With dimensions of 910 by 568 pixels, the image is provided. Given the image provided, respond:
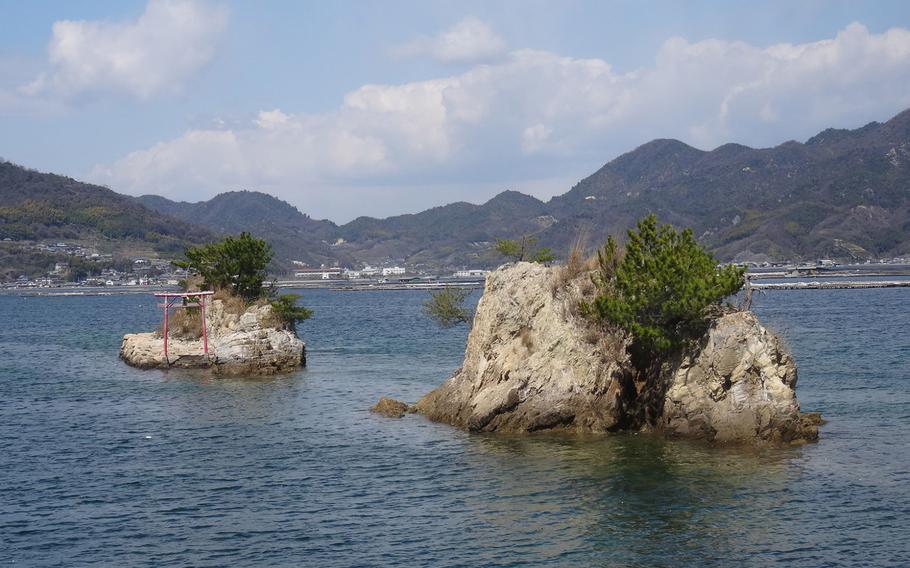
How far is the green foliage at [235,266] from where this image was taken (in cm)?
6831

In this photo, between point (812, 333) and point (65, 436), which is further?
point (812, 333)

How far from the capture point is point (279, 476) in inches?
1292

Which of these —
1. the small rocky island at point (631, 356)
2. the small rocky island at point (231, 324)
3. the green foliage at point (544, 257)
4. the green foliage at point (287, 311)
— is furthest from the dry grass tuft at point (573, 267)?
the green foliage at point (287, 311)

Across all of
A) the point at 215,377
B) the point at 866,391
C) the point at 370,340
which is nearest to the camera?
the point at 866,391

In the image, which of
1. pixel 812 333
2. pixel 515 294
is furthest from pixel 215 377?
pixel 812 333

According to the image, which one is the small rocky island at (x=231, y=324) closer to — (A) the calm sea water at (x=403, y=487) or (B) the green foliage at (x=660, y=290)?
(A) the calm sea water at (x=403, y=487)

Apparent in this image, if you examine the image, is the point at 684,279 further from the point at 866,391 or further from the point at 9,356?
the point at 9,356

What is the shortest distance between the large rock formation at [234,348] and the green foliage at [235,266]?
235 centimetres

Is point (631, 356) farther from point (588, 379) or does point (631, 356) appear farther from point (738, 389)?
point (738, 389)

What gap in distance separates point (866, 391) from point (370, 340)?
155 ft

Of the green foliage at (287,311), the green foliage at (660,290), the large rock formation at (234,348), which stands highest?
the green foliage at (660,290)

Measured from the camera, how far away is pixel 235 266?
68.2m

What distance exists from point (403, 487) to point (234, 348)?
30920mm

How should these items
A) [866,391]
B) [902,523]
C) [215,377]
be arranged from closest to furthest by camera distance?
1. [902,523]
2. [866,391]
3. [215,377]
